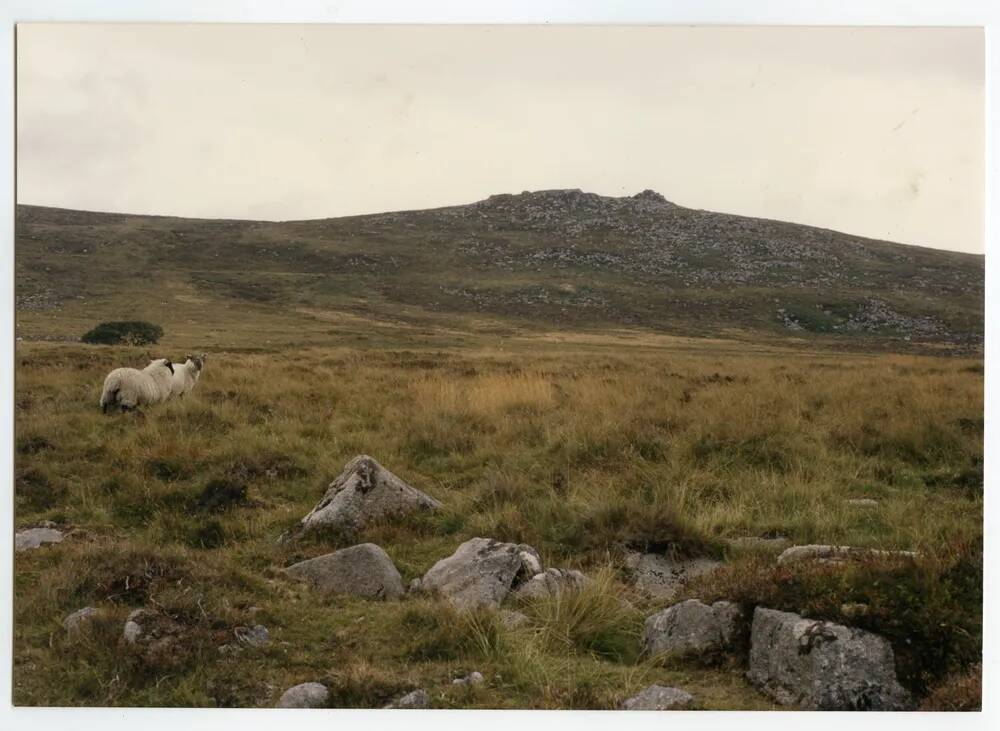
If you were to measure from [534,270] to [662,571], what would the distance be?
33.0ft

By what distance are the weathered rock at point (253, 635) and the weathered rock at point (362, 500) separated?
57.8 inches

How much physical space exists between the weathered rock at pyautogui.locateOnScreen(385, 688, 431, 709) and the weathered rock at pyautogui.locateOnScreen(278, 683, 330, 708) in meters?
0.48

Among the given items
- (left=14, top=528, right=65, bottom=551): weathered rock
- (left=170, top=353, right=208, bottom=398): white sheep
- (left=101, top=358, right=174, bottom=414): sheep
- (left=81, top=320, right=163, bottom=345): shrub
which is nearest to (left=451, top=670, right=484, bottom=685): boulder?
(left=14, top=528, right=65, bottom=551): weathered rock

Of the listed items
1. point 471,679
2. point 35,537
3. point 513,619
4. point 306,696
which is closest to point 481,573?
point 513,619

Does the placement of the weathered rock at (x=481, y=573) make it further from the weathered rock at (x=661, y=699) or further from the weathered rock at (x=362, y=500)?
the weathered rock at (x=661, y=699)

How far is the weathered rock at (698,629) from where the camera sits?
537cm

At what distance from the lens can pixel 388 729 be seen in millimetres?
5535

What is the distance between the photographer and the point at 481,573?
6.06 meters

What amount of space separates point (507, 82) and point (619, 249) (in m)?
8.95

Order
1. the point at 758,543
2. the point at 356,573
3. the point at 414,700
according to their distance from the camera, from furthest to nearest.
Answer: the point at 758,543, the point at 356,573, the point at 414,700

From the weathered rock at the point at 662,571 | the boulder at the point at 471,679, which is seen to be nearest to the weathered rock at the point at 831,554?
the weathered rock at the point at 662,571

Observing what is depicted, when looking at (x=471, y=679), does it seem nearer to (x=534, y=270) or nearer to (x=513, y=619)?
(x=513, y=619)

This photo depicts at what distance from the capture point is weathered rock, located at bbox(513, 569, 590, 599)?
5.93m

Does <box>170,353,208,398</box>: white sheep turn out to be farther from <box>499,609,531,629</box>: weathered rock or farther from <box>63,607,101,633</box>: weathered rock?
<box>499,609,531,629</box>: weathered rock
